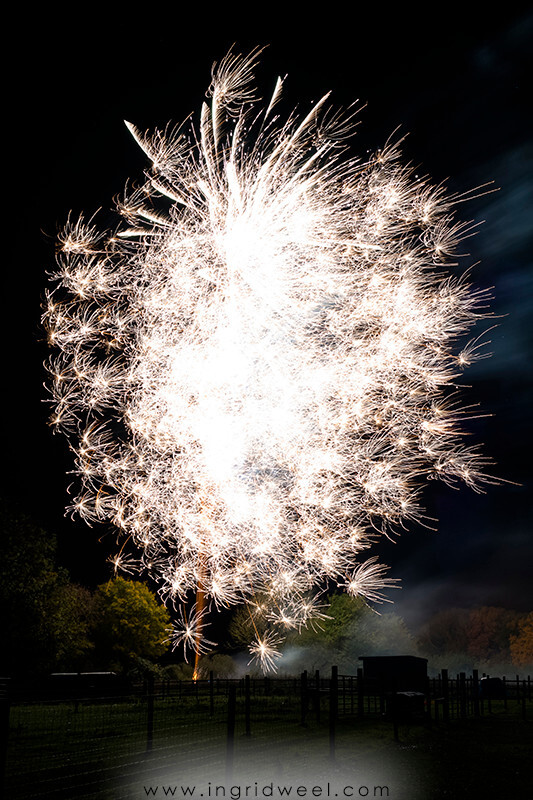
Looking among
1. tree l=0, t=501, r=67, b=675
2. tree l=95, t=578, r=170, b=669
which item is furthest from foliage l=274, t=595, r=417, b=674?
tree l=0, t=501, r=67, b=675

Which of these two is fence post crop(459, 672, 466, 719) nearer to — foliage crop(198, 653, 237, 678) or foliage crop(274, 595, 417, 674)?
foliage crop(198, 653, 237, 678)

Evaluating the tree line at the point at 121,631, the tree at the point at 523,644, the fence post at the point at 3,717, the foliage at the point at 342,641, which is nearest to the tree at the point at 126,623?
the tree line at the point at 121,631

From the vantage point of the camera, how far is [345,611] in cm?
6938

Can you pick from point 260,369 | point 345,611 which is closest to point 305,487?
point 260,369

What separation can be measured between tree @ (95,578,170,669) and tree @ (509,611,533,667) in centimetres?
5067

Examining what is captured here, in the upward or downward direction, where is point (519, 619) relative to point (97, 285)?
downward

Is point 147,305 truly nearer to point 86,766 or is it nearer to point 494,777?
point 86,766

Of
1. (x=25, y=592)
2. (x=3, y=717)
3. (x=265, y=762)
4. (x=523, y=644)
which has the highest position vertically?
(x=25, y=592)

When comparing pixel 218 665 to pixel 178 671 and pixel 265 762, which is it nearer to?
pixel 178 671

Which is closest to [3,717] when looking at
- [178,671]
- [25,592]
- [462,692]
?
[462,692]

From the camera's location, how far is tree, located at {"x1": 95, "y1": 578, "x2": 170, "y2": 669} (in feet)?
162

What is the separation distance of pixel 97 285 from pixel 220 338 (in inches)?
118

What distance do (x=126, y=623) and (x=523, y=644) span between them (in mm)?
56059

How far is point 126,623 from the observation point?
4922 centimetres
